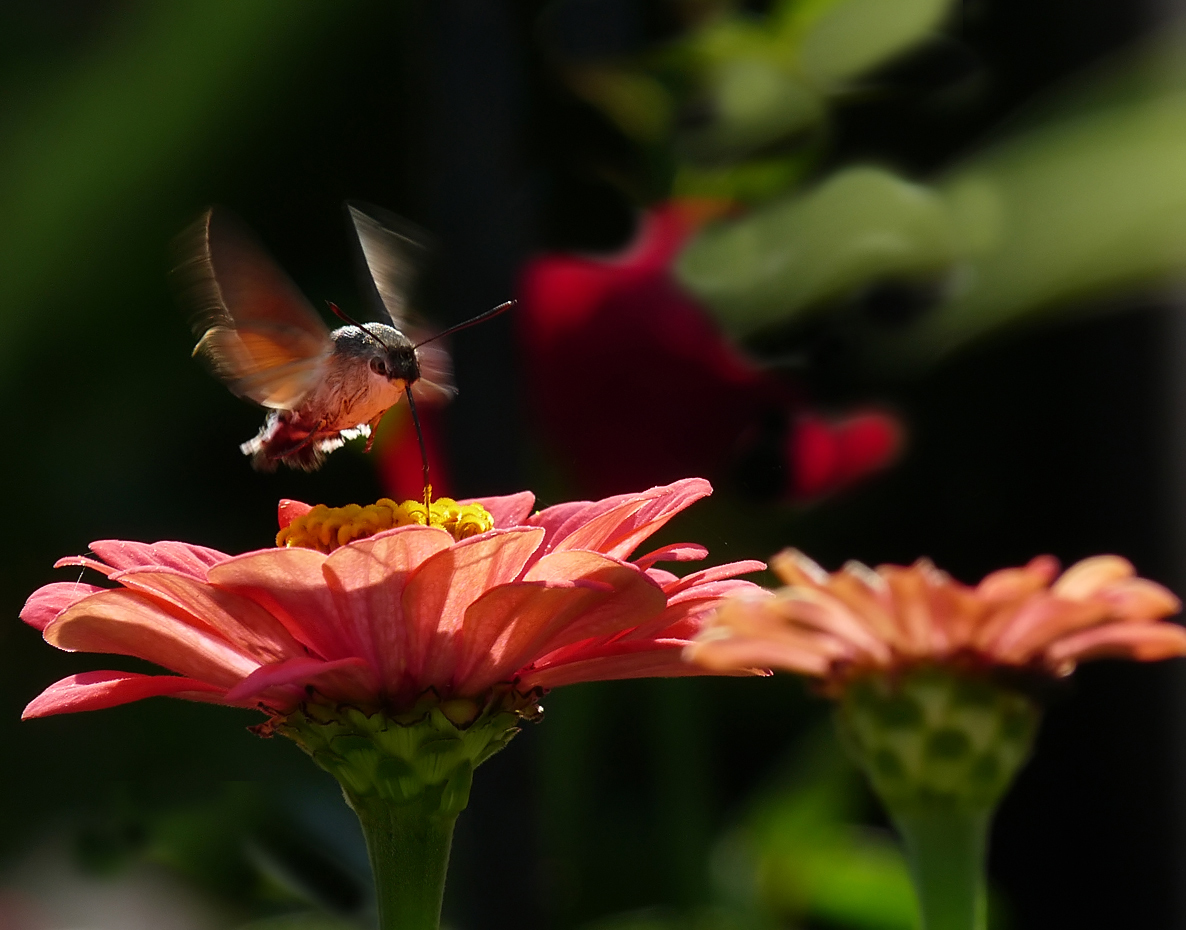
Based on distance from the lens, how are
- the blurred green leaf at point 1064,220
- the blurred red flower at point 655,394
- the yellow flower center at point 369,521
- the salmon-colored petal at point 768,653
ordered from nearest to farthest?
the salmon-colored petal at point 768,653, the yellow flower center at point 369,521, the blurred red flower at point 655,394, the blurred green leaf at point 1064,220

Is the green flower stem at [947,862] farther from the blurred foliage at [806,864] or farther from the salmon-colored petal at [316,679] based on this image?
the blurred foliage at [806,864]

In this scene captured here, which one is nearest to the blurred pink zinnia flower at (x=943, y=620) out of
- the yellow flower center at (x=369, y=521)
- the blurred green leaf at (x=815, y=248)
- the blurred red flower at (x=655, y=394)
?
the yellow flower center at (x=369, y=521)

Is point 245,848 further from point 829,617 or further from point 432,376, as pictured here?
point 829,617

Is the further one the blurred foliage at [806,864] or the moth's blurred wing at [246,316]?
the blurred foliage at [806,864]

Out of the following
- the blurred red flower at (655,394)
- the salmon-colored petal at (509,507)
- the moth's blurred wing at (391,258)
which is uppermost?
the blurred red flower at (655,394)

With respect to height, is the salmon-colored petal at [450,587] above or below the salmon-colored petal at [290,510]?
below

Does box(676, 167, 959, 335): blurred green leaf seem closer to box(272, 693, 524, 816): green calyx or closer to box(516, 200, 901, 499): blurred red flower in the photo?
box(516, 200, 901, 499): blurred red flower

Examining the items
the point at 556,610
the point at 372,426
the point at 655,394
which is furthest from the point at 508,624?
the point at 655,394
